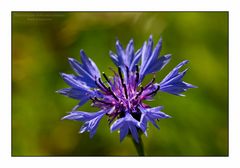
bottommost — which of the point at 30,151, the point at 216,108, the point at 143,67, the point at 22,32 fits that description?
the point at 30,151

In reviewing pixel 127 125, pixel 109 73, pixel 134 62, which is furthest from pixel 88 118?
pixel 109 73

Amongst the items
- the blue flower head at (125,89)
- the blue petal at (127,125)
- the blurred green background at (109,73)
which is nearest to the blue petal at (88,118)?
the blue flower head at (125,89)

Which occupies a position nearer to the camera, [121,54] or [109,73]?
[121,54]

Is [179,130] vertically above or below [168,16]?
below

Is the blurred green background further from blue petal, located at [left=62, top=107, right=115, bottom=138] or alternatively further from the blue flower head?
blue petal, located at [left=62, top=107, right=115, bottom=138]

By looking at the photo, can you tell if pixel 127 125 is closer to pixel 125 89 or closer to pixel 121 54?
pixel 125 89
